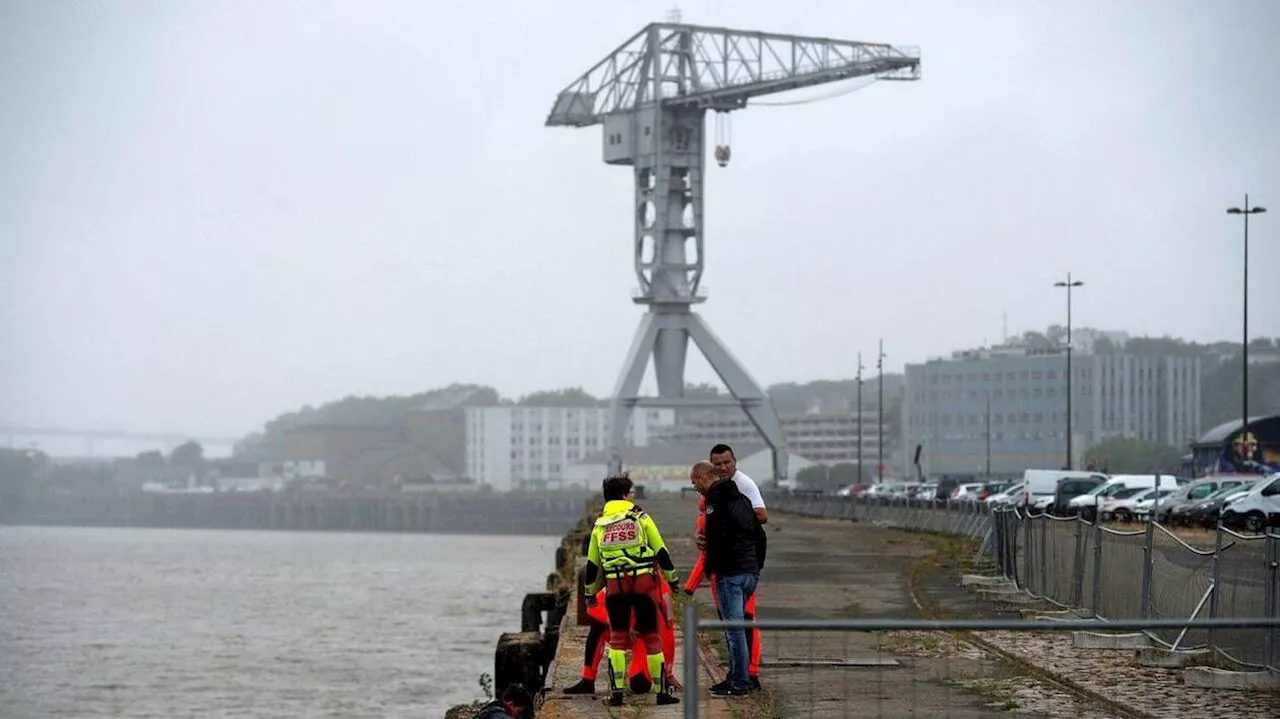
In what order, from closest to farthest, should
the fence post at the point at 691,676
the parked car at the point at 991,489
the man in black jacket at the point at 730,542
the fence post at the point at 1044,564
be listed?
the fence post at the point at 691,676
the man in black jacket at the point at 730,542
the fence post at the point at 1044,564
the parked car at the point at 991,489

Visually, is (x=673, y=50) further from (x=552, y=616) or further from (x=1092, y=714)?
(x=1092, y=714)

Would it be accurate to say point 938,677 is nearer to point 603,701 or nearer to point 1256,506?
point 603,701

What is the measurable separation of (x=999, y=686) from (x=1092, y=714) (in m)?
0.56

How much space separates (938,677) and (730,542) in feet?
10.8

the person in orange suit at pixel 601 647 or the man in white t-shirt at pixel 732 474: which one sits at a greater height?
the man in white t-shirt at pixel 732 474

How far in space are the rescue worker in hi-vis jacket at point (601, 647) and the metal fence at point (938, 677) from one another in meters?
0.36

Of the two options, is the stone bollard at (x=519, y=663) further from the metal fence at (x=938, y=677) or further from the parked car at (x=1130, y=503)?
the parked car at (x=1130, y=503)

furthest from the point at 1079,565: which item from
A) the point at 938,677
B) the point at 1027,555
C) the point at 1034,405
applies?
the point at 1034,405

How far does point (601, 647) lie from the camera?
14500 millimetres

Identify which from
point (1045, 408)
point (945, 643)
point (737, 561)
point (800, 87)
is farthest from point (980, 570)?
point (1045, 408)

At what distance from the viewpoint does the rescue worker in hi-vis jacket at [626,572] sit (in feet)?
43.6

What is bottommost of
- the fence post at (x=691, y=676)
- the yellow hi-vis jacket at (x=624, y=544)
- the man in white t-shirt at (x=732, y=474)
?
the fence post at (x=691, y=676)

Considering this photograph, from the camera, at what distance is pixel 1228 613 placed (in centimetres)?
1509

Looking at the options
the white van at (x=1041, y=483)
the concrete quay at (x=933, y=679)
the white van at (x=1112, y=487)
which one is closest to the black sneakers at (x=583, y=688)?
the concrete quay at (x=933, y=679)
